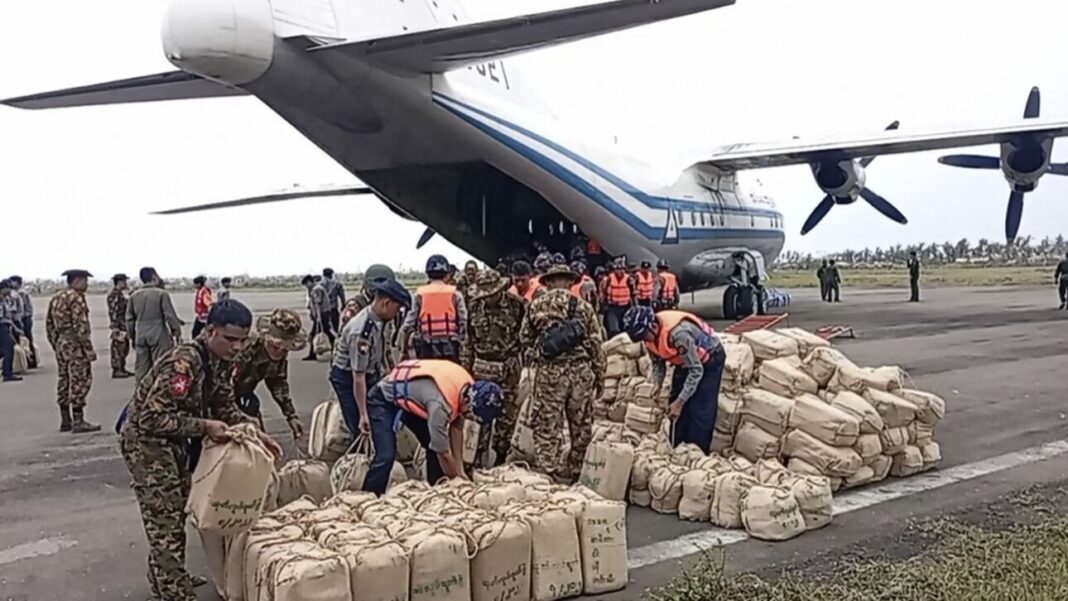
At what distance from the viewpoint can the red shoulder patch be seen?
455 centimetres

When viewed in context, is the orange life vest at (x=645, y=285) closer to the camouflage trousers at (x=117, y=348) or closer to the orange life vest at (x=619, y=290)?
the orange life vest at (x=619, y=290)

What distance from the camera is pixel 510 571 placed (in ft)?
15.2

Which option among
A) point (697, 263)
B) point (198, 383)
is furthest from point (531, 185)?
point (198, 383)

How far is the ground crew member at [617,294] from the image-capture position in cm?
1398

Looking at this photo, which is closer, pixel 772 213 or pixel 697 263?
pixel 697 263

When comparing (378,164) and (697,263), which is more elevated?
(378,164)

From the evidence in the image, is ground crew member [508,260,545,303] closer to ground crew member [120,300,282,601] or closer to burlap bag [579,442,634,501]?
burlap bag [579,442,634,501]

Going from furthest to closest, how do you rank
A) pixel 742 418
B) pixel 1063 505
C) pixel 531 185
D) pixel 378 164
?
pixel 531 185, pixel 378 164, pixel 742 418, pixel 1063 505

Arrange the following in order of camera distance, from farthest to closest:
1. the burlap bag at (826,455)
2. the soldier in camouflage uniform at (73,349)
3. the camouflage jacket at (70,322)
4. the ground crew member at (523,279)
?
the camouflage jacket at (70,322)
the soldier in camouflage uniform at (73,349)
the ground crew member at (523,279)
the burlap bag at (826,455)

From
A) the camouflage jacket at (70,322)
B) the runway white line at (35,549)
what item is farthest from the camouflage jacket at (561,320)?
the camouflage jacket at (70,322)

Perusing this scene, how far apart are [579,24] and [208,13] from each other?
3.50 m

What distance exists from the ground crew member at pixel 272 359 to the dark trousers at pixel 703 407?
2.87 m

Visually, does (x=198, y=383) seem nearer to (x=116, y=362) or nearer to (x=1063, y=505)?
(x=1063, y=505)

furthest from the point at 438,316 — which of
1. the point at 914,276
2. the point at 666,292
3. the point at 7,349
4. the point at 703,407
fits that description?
the point at 914,276
